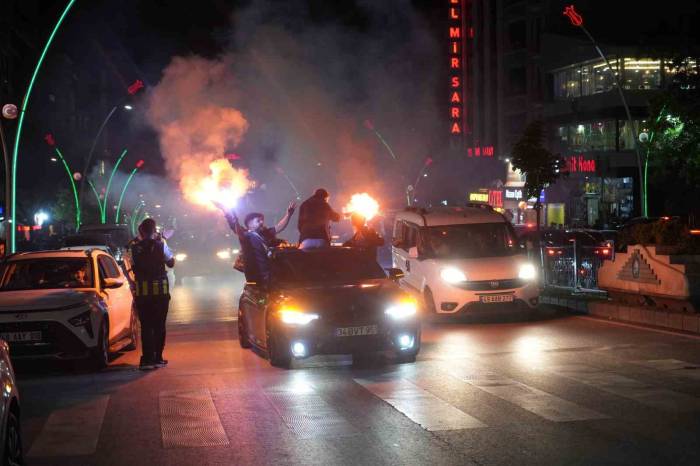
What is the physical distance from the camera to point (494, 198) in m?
69.6

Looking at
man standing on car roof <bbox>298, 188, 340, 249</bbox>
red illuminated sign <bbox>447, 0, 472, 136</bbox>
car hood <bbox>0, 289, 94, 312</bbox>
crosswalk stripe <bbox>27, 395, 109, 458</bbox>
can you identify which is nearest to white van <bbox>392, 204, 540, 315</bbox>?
man standing on car roof <bbox>298, 188, 340, 249</bbox>

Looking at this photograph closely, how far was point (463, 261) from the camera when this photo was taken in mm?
18547

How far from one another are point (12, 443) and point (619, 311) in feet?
44.5

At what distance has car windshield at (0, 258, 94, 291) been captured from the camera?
1409 cm

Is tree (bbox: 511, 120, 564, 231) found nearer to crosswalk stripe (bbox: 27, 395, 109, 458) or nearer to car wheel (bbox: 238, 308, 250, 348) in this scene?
car wheel (bbox: 238, 308, 250, 348)

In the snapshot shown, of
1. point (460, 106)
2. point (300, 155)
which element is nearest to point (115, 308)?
point (300, 155)

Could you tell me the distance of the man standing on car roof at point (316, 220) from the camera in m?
19.0

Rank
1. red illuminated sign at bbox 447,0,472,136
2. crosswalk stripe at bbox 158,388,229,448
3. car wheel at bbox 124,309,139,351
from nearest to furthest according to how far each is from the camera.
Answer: crosswalk stripe at bbox 158,388,229,448 → car wheel at bbox 124,309,139,351 → red illuminated sign at bbox 447,0,472,136

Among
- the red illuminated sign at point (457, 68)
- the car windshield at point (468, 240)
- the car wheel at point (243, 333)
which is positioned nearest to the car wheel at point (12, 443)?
the car wheel at point (243, 333)

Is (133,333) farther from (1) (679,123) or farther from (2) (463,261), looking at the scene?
(1) (679,123)

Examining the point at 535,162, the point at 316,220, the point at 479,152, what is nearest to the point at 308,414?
the point at 316,220

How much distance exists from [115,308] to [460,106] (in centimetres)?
6321

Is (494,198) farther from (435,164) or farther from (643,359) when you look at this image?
(643,359)

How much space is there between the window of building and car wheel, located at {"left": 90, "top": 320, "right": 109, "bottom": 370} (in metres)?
68.8
